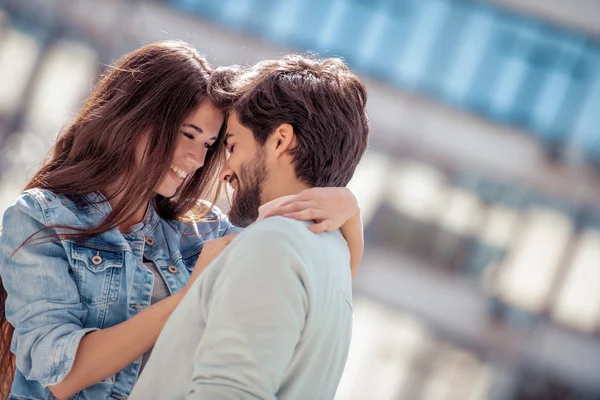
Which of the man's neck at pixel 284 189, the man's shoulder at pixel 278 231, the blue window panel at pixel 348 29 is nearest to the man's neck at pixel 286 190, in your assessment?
the man's neck at pixel 284 189

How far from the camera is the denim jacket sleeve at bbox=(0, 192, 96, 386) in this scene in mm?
1540

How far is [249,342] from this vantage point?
3.82 feet

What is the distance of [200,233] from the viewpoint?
6.78 feet

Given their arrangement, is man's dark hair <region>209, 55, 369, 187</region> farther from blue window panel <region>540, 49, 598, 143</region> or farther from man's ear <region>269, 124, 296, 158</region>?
blue window panel <region>540, 49, 598, 143</region>

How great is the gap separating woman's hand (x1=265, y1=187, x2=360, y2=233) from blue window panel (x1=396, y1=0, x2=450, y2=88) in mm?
7756

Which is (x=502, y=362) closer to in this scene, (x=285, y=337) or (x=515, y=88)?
(x=515, y=88)

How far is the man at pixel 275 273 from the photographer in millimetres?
1174

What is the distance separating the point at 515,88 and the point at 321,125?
7.79 m

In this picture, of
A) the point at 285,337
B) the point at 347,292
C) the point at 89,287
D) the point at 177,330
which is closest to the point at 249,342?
the point at 285,337

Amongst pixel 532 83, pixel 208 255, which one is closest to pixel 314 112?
pixel 208 255

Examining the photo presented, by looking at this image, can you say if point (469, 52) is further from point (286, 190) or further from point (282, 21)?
point (286, 190)

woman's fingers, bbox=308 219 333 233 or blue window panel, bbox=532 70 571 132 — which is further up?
woman's fingers, bbox=308 219 333 233

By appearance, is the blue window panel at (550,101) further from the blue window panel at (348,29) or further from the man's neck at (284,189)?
the man's neck at (284,189)

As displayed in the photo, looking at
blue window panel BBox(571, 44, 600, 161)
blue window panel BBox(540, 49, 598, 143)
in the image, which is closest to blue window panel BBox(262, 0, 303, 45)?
blue window panel BBox(540, 49, 598, 143)
